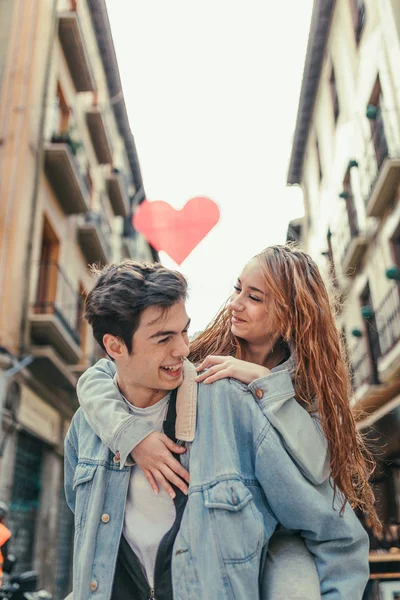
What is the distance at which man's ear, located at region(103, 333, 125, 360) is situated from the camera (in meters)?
2.01

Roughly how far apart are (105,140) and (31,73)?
5.27 metres

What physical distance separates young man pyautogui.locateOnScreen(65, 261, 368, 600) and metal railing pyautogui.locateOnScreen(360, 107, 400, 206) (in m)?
9.43

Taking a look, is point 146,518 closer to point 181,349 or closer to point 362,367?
point 181,349

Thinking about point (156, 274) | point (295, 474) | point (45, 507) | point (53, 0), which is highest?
point (53, 0)

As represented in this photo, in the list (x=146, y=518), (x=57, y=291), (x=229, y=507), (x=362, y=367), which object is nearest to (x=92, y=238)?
(x=57, y=291)

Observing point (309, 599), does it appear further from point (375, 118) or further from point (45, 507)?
point (375, 118)

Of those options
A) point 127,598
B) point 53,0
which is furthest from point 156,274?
point 53,0

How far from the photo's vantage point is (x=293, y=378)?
2.08m

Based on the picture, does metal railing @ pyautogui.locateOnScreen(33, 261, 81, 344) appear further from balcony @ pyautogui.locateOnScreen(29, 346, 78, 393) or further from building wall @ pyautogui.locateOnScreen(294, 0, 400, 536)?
building wall @ pyautogui.locateOnScreen(294, 0, 400, 536)

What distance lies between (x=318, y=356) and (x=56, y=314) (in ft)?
30.1

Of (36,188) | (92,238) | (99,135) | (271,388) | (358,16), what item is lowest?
(271,388)

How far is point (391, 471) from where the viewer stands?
11.9 meters

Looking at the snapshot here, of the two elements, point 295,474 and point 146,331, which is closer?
point 295,474

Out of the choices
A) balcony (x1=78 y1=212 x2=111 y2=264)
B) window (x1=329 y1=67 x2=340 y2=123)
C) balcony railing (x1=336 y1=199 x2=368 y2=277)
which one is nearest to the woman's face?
balcony railing (x1=336 y1=199 x2=368 y2=277)
